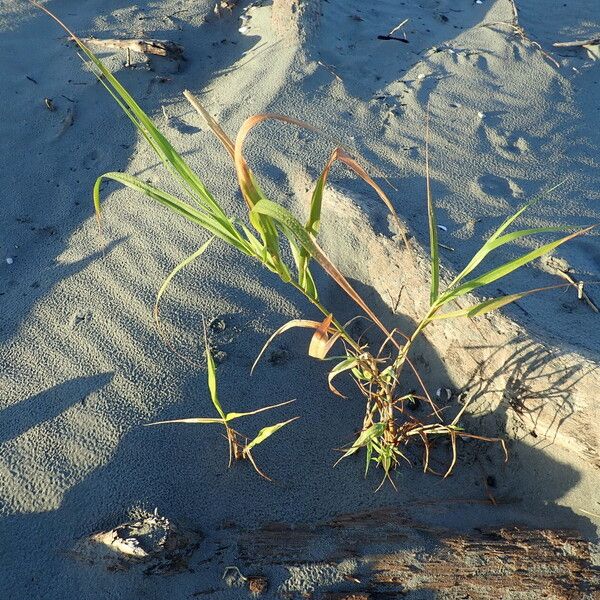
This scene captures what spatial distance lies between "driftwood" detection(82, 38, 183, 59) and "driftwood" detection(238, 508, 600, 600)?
94.5 inches

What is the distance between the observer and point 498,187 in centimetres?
246

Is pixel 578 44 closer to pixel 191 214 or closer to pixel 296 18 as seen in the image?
pixel 296 18

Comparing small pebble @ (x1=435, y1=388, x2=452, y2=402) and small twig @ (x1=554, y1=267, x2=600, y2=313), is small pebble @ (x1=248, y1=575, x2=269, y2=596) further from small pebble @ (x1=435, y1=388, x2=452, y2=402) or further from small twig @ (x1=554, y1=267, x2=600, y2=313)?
small twig @ (x1=554, y1=267, x2=600, y2=313)

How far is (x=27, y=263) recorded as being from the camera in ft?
7.61

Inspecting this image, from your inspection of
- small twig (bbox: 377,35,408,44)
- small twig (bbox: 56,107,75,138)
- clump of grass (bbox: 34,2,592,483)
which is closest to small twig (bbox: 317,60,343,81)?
small twig (bbox: 377,35,408,44)

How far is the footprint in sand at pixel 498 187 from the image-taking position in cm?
243

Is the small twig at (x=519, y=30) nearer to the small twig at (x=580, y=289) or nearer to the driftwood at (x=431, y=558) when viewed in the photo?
the small twig at (x=580, y=289)

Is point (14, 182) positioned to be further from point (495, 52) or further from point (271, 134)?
point (495, 52)

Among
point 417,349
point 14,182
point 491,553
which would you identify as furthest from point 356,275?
point 14,182

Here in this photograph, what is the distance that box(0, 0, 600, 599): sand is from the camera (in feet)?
5.46

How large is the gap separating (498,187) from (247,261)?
1118 millimetres

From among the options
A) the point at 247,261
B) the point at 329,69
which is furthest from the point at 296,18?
the point at 247,261

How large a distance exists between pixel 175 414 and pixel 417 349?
822 millimetres

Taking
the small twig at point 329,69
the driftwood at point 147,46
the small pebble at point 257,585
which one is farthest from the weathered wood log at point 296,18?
the small pebble at point 257,585
